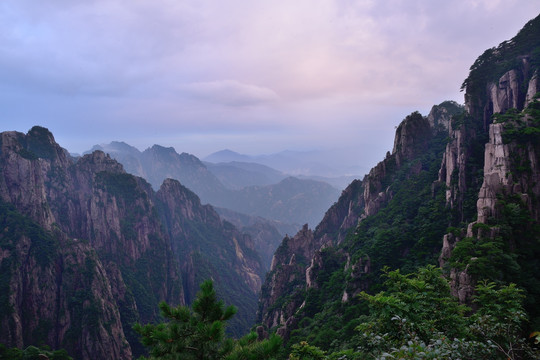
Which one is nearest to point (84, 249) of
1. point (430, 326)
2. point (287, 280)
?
point (287, 280)

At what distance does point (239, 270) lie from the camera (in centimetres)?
16475

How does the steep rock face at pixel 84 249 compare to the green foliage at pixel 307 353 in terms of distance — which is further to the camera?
the steep rock face at pixel 84 249

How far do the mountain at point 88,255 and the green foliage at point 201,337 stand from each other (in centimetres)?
6593

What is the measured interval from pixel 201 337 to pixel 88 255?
76.1 meters

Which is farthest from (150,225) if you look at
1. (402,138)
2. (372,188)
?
(402,138)

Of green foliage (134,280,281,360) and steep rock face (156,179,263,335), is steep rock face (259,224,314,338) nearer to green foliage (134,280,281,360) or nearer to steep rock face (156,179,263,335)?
green foliage (134,280,281,360)

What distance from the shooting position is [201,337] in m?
8.93

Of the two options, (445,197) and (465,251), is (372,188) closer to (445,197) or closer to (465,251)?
(445,197)

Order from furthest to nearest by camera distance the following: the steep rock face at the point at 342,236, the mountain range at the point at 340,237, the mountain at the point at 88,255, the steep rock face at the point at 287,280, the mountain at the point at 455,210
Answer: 1. the mountain at the point at 88,255
2. the steep rock face at the point at 287,280
3. the steep rock face at the point at 342,236
4. the mountain range at the point at 340,237
5. the mountain at the point at 455,210

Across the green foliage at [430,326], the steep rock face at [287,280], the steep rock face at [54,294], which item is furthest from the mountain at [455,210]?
the steep rock face at [54,294]

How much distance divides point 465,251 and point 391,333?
17.5 meters

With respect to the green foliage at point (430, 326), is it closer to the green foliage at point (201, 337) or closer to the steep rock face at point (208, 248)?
the green foliage at point (201, 337)

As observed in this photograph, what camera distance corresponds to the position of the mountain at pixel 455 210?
77.5ft

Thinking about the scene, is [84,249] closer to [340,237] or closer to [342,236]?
[340,237]
